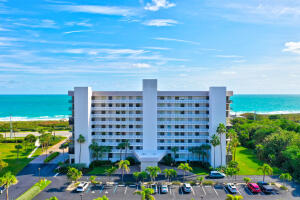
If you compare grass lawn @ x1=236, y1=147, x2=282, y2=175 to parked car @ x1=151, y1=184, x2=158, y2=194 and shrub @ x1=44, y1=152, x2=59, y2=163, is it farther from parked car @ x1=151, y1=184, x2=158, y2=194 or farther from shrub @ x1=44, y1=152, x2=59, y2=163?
shrub @ x1=44, y1=152, x2=59, y2=163

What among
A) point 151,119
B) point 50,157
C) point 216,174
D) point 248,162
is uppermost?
point 151,119

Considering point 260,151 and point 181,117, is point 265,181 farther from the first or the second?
point 181,117

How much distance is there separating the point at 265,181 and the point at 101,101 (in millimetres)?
44288

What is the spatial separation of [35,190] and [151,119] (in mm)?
30434

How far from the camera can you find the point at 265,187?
4044cm

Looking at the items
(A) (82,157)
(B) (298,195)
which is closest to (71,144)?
(A) (82,157)

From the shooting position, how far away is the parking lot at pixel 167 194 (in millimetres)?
38406

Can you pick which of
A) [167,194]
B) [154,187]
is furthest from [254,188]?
[154,187]

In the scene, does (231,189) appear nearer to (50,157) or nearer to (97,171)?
(97,171)

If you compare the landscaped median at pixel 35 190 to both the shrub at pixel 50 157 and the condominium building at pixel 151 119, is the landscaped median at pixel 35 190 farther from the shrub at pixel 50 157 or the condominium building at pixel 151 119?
the condominium building at pixel 151 119

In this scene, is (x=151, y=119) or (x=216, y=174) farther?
(x=151, y=119)

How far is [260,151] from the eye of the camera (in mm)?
59812

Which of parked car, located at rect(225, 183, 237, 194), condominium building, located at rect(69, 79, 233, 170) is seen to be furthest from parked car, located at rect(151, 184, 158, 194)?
condominium building, located at rect(69, 79, 233, 170)

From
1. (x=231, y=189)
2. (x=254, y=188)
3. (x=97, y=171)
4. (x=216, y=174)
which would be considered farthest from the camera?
(x=97, y=171)
